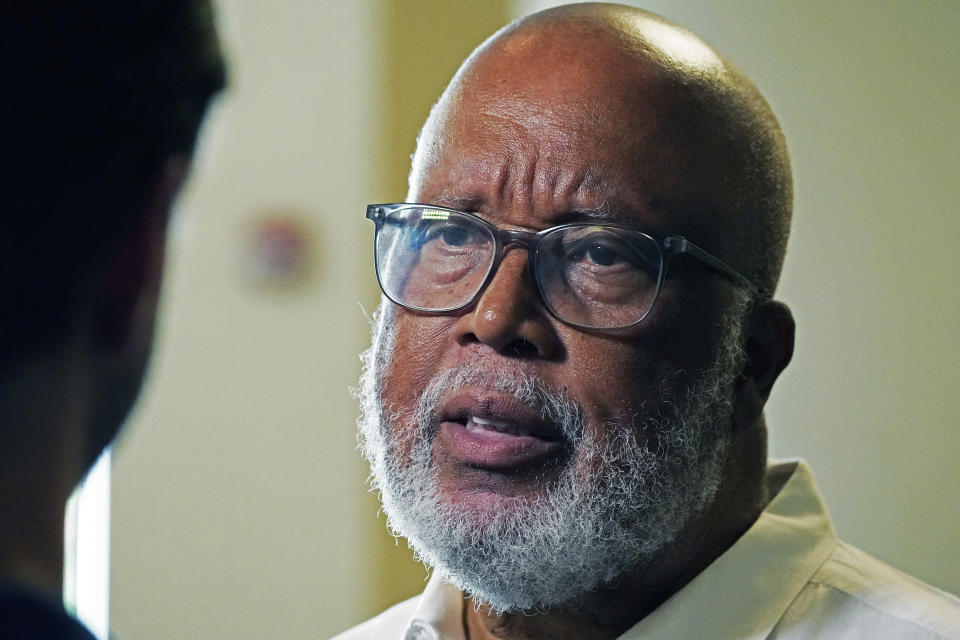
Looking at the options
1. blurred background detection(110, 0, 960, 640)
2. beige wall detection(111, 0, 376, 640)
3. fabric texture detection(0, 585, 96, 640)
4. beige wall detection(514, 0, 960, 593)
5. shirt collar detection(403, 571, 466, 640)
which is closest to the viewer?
fabric texture detection(0, 585, 96, 640)

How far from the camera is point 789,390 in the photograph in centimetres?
204

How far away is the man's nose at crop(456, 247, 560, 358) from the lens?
3.94 feet

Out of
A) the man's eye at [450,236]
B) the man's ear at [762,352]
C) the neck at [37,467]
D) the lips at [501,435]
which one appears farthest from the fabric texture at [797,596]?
the neck at [37,467]

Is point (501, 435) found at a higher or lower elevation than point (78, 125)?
lower

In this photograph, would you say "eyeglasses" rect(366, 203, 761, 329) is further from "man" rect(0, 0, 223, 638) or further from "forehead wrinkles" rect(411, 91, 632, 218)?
"man" rect(0, 0, 223, 638)

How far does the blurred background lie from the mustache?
13.1 inches

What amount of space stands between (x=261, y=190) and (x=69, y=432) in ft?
3.61

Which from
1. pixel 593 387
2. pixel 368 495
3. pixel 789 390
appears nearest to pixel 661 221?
pixel 593 387

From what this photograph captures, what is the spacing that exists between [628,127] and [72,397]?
1.02 m

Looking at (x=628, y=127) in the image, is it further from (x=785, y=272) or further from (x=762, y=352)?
(x=785, y=272)

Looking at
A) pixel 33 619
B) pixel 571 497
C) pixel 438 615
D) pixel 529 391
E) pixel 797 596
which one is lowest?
pixel 438 615

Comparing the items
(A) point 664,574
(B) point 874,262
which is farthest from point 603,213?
(B) point 874,262

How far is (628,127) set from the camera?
126 centimetres

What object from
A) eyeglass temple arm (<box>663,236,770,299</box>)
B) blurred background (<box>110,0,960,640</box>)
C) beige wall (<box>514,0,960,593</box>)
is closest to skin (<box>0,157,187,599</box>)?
eyeglass temple arm (<box>663,236,770,299</box>)
